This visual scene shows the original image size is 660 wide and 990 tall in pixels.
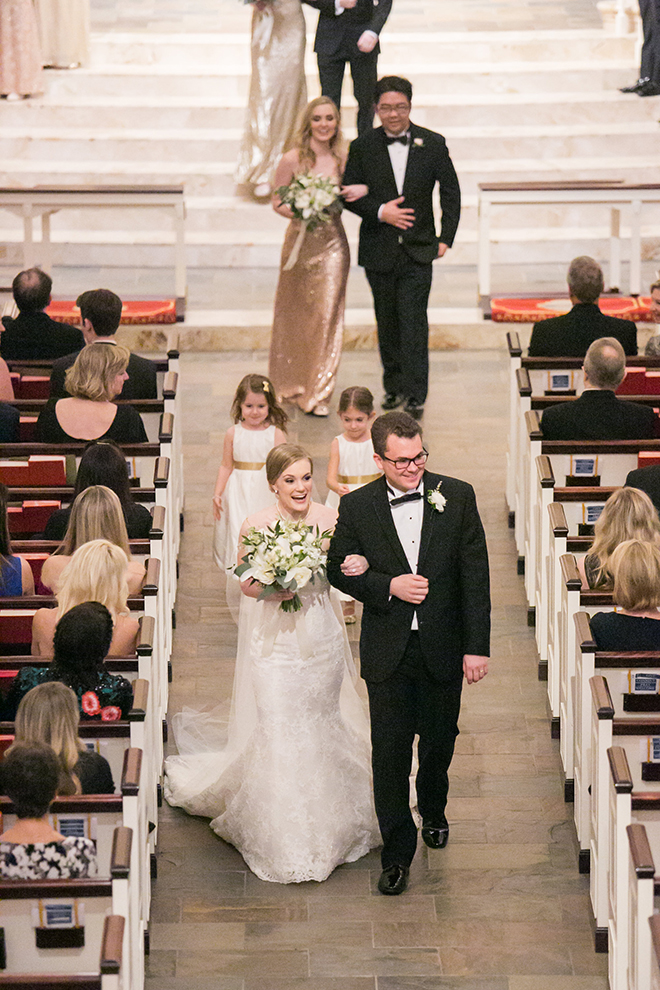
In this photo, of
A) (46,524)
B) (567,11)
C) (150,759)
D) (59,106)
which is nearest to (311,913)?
(150,759)

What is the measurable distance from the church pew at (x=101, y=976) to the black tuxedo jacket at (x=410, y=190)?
18.2 ft

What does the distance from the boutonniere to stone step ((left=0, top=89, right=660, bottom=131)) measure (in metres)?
8.35

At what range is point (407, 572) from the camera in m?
5.02

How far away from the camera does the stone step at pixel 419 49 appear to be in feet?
44.8

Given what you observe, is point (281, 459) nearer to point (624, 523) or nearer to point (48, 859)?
point (624, 523)

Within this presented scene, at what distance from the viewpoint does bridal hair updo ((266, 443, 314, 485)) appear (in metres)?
5.46

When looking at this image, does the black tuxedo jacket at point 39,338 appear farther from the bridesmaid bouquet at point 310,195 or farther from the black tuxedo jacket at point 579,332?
the black tuxedo jacket at point 579,332

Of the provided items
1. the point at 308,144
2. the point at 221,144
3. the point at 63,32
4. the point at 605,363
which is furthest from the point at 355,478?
the point at 63,32

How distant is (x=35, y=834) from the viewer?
13.7 feet

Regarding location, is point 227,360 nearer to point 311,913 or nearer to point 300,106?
point 300,106

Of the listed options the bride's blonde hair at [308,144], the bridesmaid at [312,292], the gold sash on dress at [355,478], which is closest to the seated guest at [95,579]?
the gold sash on dress at [355,478]

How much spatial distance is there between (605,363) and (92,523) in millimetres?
2453

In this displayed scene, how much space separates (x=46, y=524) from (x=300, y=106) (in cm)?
644

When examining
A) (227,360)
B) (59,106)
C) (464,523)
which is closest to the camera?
(464,523)
